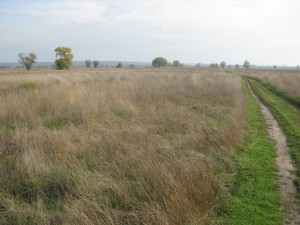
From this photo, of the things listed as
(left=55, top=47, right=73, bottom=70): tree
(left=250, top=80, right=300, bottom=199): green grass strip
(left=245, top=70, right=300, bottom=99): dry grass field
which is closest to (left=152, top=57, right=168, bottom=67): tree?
(left=55, top=47, right=73, bottom=70): tree

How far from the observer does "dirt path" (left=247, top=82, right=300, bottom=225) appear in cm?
467

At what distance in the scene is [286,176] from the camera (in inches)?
242

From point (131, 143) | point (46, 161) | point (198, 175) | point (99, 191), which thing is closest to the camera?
point (99, 191)

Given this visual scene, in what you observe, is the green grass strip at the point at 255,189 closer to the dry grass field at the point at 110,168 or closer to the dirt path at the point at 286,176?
the dirt path at the point at 286,176

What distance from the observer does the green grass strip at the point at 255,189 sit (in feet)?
15.1

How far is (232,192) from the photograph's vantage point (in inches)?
215

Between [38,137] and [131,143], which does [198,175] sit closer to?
[131,143]

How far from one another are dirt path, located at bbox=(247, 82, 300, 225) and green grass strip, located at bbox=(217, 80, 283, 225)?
0.11 metres

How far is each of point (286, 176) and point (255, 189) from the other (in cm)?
103

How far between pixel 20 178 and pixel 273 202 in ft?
15.3

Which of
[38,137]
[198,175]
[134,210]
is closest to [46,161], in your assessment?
[38,137]

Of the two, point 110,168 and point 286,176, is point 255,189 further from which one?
point 110,168

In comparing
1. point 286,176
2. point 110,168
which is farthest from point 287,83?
point 110,168

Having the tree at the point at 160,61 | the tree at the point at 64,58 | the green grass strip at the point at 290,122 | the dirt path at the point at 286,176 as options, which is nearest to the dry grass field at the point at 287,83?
the green grass strip at the point at 290,122
